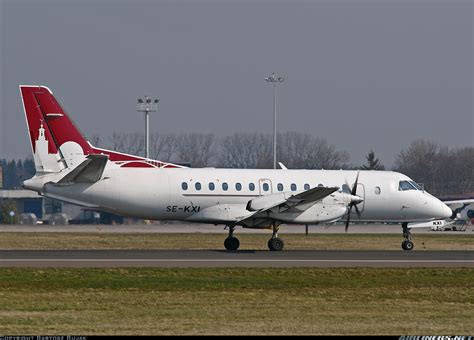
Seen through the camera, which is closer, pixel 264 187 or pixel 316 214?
pixel 316 214

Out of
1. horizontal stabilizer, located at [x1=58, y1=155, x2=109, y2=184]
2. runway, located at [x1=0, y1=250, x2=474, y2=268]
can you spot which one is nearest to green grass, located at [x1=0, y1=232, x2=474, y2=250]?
horizontal stabilizer, located at [x1=58, y1=155, x2=109, y2=184]

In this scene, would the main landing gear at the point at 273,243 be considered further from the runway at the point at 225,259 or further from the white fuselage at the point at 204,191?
the runway at the point at 225,259

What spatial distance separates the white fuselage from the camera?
128 ft

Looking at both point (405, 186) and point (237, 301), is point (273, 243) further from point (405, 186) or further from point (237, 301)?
point (237, 301)

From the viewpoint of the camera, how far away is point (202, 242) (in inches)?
1898

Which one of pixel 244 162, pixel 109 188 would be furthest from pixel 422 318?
pixel 244 162

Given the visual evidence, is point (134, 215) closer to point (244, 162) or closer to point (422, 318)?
point (422, 318)

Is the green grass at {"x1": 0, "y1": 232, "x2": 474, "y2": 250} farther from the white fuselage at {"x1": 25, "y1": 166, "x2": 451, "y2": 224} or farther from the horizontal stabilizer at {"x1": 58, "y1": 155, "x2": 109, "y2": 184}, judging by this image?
the horizontal stabilizer at {"x1": 58, "y1": 155, "x2": 109, "y2": 184}

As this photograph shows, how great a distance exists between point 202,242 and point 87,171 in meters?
11.2

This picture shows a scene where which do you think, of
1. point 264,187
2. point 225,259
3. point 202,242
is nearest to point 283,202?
point 264,187

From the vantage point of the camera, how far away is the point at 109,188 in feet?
128

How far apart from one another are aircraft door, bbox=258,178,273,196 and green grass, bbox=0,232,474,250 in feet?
12.4

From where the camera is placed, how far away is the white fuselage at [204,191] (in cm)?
3906

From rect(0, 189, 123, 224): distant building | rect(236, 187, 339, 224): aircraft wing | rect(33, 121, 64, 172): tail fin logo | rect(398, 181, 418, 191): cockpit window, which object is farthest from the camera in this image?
rect(0, 189, 123, 224): distant building
